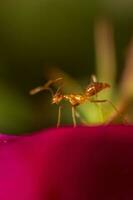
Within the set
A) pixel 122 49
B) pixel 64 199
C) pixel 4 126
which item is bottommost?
pixel 64 199

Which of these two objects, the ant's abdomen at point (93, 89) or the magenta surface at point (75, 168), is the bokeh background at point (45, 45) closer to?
the ant's abdomen at point (93, 89)

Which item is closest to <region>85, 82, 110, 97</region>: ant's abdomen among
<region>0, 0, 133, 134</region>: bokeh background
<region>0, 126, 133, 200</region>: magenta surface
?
<region>0, 126, 133, 200</region>: magenta surface

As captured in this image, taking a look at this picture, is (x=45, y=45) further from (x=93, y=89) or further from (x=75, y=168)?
(x=75, y=168)

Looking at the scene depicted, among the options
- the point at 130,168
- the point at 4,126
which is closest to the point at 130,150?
the point at 130,168

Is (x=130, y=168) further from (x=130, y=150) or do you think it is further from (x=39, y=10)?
(x=39, y=10)

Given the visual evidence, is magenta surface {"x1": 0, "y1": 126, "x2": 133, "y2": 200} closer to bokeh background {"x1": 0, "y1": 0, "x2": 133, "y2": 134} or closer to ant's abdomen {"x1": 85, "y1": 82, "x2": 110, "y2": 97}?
ant's abdomen {"x1": 85, "y1": 82, "x2": 110, "y2": 97}
